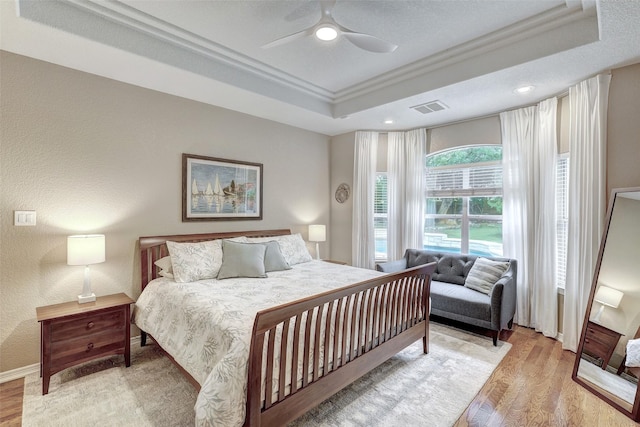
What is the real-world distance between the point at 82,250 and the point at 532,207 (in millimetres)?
4689

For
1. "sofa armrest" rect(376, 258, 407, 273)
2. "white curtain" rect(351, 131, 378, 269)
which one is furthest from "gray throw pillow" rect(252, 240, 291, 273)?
"white curtain" rect(351, 131, 378, 269)

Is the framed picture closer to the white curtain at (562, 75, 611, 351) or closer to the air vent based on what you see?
the air vent

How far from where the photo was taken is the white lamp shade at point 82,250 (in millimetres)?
2461

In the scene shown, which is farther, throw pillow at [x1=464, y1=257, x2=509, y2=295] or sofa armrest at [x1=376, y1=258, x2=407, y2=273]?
sofa armrest at [x1=376, y1=258, x2=407, y2=273]

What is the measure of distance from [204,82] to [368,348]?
2962 mm

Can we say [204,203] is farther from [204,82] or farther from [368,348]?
[368,348]

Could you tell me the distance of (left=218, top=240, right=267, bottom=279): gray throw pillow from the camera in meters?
3.01

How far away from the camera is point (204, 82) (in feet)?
9.98

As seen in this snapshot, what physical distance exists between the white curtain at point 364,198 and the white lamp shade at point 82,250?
136 inches

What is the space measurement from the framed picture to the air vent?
2241 mm

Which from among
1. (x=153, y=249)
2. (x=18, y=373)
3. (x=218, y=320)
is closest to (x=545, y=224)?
(x=218, y=320)

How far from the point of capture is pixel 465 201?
4.24m

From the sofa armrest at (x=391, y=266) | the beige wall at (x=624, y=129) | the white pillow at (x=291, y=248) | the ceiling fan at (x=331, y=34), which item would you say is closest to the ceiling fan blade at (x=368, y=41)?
the ceiling fan at (x=331, y=34)

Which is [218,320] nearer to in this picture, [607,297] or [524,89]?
[607,297]
